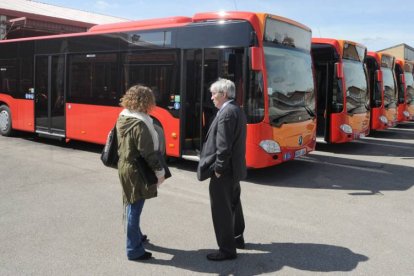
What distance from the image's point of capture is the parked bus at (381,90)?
593 inches

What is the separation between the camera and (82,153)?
10.8 metres

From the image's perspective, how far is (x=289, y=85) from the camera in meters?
8.44

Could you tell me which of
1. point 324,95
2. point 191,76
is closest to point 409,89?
point 324,95

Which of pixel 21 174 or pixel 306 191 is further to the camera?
pixel 21 174

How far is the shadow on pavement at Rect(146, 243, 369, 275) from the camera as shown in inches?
166

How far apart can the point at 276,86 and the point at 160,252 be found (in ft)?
14.5

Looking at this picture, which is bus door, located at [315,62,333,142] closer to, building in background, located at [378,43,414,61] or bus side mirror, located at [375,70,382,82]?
bus side mirror, located at [375,70,382,82]

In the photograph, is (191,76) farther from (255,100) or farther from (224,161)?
(224,161)

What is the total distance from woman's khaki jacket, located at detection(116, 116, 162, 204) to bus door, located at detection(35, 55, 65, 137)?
7803 mm

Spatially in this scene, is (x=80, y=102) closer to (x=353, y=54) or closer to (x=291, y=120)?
(x=291, y=120)

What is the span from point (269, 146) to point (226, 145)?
383cm

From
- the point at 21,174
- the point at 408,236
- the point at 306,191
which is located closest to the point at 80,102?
the point at 21,174

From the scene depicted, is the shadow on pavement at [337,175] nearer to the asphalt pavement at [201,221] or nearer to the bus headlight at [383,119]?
the asphalt pavement at [201,221]

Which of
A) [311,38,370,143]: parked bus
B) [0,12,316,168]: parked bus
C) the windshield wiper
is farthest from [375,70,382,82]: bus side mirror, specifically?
the windshield wiper
